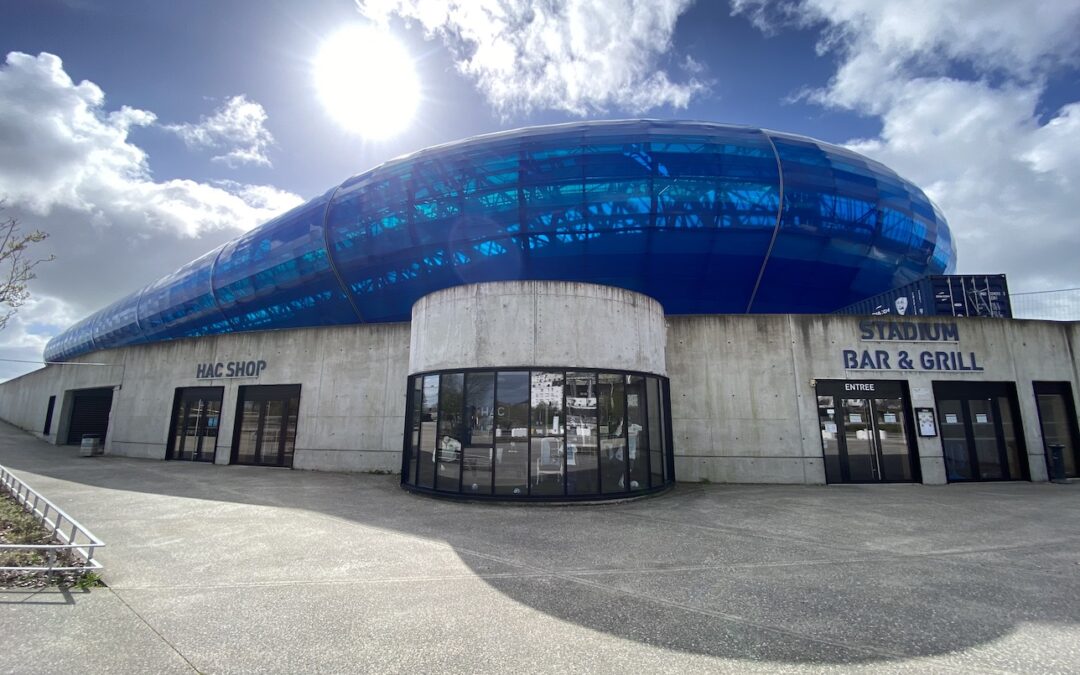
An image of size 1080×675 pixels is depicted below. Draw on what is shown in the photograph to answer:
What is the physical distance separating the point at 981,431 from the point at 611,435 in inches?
513

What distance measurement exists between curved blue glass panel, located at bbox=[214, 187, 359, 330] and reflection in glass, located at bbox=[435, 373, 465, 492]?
25.0 metres

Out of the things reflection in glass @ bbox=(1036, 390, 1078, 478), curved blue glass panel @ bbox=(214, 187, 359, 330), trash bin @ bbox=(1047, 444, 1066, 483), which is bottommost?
trash bin @ bbox=(1047, 444, 1066, 483)

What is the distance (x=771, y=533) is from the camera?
8445 millimetres

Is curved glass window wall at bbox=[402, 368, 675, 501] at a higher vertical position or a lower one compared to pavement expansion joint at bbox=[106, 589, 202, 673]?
higher

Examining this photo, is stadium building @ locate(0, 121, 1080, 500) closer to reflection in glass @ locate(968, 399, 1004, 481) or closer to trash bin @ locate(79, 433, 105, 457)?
reflection in glass @ locate(968, 399, 1004, 481)

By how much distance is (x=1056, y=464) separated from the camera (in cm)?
1485

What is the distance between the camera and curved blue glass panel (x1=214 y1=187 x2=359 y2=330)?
33875 mm

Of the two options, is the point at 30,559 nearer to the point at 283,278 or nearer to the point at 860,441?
the point at 860,441

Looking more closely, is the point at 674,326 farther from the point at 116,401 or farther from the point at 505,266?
the point at 116,401

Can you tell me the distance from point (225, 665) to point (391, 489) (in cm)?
944

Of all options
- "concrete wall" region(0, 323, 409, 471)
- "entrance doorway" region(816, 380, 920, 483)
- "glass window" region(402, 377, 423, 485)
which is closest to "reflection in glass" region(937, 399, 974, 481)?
Result: "entrance doorway" region(816, 380, 920, 483)

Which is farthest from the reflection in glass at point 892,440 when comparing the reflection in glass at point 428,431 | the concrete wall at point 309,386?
the concrete wall at point 309,386

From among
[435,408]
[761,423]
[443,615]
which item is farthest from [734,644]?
[761,423]

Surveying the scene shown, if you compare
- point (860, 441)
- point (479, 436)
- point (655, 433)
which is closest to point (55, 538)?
point (479, 436)
